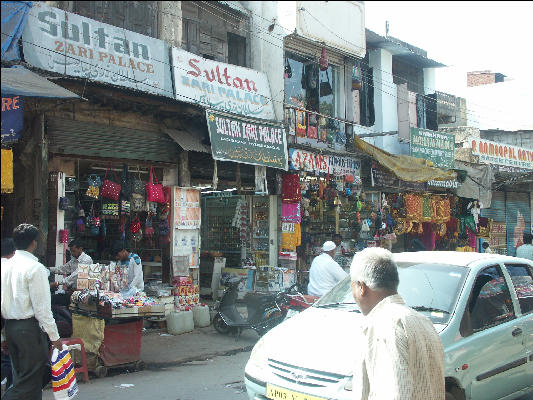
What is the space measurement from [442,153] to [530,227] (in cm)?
897

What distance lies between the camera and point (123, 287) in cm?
759

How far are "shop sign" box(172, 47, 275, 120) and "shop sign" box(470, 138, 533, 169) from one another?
9.44 metres

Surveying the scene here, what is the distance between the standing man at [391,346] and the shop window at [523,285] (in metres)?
3.32

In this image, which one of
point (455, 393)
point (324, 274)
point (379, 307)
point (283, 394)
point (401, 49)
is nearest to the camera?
point (379, 307)

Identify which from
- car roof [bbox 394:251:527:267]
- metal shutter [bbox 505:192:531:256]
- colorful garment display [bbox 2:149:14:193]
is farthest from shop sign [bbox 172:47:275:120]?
metal shutter [bbox 505:192:531:256]

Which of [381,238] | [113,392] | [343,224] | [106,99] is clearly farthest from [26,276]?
[381,238]

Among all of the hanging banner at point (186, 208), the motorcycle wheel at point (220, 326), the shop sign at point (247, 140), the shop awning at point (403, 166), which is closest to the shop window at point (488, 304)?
the motorcycle wheel at point (220, 326)

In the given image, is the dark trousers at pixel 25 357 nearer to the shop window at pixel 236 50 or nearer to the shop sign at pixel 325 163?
the shop sign at pixel 325 163

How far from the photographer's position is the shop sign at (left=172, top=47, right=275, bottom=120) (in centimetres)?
1034

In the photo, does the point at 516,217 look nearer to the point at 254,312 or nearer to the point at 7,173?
the point at 254,312

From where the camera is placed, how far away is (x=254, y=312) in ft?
30.1

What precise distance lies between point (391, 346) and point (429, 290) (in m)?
2.72

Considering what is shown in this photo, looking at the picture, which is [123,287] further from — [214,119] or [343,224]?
[343,224]

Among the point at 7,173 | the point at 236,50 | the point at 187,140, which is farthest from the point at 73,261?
the point at 236,50
